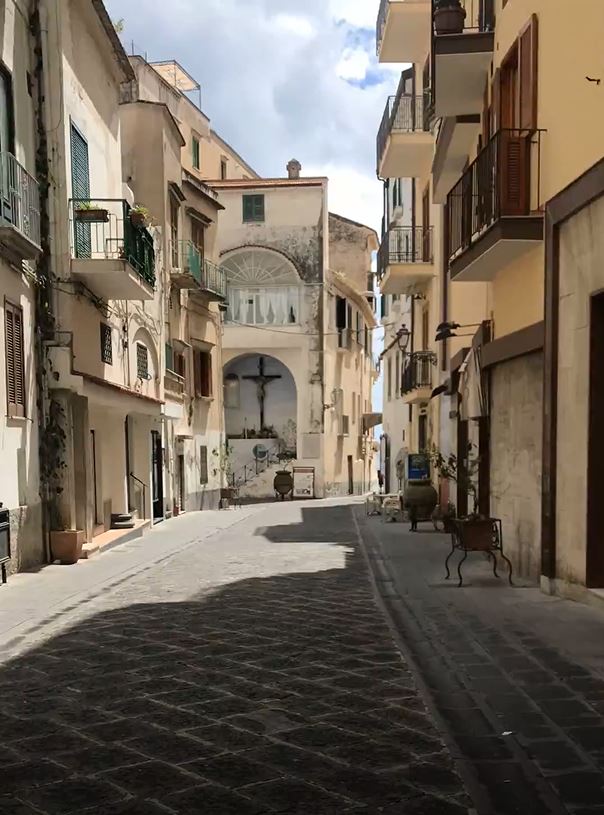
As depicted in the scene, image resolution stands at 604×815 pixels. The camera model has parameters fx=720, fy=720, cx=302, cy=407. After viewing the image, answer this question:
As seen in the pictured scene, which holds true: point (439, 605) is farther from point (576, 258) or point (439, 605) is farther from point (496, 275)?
point (496, 275)

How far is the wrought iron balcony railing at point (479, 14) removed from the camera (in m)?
10.8

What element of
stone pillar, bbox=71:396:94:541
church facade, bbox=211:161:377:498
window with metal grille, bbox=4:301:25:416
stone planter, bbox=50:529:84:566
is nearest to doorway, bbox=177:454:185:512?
stone pillar, bbox=71:396:94:541

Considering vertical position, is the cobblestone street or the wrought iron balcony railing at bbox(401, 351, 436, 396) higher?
the wrought iron balcony railing at bbox(401, 351, 436, 396)

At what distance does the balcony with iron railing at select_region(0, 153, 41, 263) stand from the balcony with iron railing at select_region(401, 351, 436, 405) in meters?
11.6

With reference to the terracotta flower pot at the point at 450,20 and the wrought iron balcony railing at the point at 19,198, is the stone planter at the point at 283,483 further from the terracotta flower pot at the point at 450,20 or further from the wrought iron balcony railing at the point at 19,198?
the terracotta flower pot at the point at 450,20

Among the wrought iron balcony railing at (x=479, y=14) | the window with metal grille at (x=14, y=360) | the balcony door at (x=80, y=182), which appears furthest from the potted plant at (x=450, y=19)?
the window with metal grille at (x=14, y=360)

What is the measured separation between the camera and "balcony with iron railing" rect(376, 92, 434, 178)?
18.3 m

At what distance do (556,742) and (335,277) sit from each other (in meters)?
32.5

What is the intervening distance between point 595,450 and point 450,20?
24.1ft

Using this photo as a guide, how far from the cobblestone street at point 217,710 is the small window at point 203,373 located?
16.6 meters

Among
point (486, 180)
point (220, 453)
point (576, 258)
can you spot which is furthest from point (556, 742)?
point (220, 453)

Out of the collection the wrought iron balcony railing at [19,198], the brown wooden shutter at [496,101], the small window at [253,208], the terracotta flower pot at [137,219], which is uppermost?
the small window at [253,208]

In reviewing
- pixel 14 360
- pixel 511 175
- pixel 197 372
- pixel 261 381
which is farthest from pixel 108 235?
pixel 261 381

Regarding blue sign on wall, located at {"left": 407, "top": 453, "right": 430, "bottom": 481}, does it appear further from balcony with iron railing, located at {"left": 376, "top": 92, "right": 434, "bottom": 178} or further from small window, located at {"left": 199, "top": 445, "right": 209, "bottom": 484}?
small window, located at {"left": 199, "top": 445, "right": 209, "bottom": 484}
